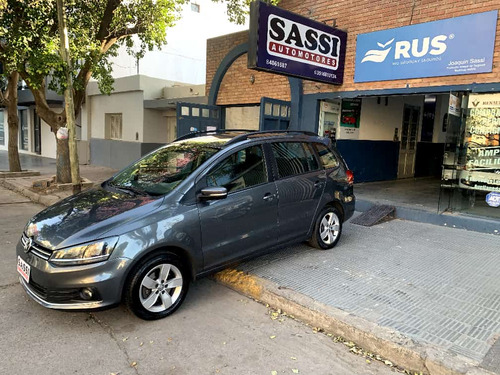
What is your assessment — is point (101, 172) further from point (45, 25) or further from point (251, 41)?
point (251, 41)

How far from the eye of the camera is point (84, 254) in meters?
3.27

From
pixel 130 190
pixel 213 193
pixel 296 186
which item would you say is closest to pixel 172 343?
pixel 213 193

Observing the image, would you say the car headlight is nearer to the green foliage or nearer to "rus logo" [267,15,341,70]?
"rus logo" [267,15,341,70]

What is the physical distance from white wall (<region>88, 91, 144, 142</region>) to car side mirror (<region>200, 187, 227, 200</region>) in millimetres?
12590

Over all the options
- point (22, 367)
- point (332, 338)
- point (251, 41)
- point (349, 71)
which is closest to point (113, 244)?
point (22, 367)

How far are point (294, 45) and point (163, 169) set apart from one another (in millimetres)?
4084

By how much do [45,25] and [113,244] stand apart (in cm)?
785

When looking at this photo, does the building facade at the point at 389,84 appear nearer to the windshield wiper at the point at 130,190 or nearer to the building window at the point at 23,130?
the windshield wiper at the point at 130,190

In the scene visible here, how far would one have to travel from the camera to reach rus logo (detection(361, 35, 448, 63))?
22.8 feet

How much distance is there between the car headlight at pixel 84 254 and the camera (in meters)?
3.27

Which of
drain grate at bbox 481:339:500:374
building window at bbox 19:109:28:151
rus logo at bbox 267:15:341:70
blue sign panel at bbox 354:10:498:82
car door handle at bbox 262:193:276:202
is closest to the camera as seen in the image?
drain grate at bbox 481:339:500:374

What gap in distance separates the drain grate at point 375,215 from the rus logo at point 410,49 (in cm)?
292

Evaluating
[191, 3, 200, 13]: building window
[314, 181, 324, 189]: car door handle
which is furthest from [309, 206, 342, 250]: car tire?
[191, 3, 200, 13]: building window

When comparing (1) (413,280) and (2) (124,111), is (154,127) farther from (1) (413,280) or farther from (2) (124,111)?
(1) (413,280)
